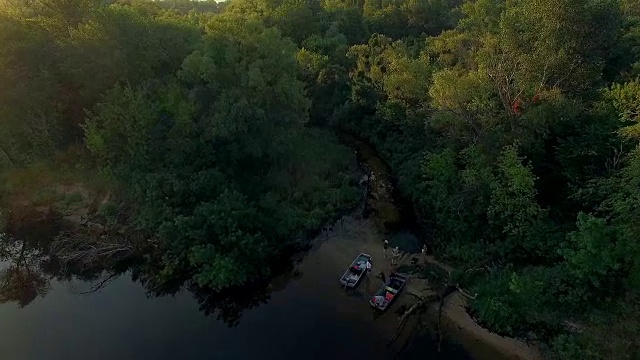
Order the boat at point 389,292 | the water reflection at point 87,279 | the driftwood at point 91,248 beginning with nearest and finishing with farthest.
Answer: the boat at point 389,292 → the water reflection at point 87,279 → the driftwood at point 91,248

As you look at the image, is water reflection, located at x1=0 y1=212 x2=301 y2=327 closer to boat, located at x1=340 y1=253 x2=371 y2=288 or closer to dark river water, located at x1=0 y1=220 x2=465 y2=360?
dark river water, located at x1=0 y1=220 x2=465 y2=360

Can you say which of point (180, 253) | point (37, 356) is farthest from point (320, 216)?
point (37, 356)

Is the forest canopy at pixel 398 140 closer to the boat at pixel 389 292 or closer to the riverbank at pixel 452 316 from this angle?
the riverbank at pixel 452 316

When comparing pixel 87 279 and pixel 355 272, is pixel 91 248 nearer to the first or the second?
pixel 87 279

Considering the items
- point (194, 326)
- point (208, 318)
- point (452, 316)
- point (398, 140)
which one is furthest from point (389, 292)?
point (398, 140)

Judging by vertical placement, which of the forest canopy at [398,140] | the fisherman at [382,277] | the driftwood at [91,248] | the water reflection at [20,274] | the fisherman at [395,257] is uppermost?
the forest canopy at [398,140]

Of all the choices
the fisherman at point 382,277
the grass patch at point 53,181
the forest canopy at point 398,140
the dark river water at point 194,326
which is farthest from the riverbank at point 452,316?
the grass patch at point 53,181

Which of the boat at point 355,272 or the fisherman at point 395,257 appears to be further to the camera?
the fisherman at point 395,257
